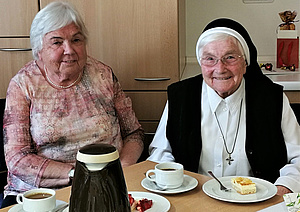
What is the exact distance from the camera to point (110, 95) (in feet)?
7.11

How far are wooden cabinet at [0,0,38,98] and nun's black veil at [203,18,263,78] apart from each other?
43.3 inches

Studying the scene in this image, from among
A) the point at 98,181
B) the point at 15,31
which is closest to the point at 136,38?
the point at 15,31

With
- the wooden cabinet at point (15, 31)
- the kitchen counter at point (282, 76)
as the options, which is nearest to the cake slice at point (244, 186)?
the kitchen counter at point (282, 76)

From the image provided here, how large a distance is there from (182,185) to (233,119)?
1.76 ft

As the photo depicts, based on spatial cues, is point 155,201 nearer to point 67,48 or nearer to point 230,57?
point 230,57

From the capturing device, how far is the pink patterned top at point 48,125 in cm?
196

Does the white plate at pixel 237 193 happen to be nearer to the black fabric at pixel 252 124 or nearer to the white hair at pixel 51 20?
the black fabric at pixel 252 124

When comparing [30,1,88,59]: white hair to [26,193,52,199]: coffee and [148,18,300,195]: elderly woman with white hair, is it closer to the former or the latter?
[148,18,300,195]: elderly woman with white hair

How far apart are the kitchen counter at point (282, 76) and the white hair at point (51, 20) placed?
0.78 meters

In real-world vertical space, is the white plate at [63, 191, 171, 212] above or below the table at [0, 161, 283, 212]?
above

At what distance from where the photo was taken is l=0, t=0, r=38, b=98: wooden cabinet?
2520 mm

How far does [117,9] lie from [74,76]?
0.56 metres

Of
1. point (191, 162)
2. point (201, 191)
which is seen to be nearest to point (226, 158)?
A: point (191, 162)

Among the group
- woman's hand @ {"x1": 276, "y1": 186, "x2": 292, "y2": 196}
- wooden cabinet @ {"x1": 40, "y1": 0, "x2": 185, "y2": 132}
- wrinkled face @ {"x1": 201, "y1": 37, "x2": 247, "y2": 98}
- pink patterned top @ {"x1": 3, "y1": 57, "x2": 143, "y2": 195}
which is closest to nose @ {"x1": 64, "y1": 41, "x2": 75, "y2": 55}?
pink patterned top @ {"x1": 3, "y1": 57, "x2": 143, "y2": 195}
